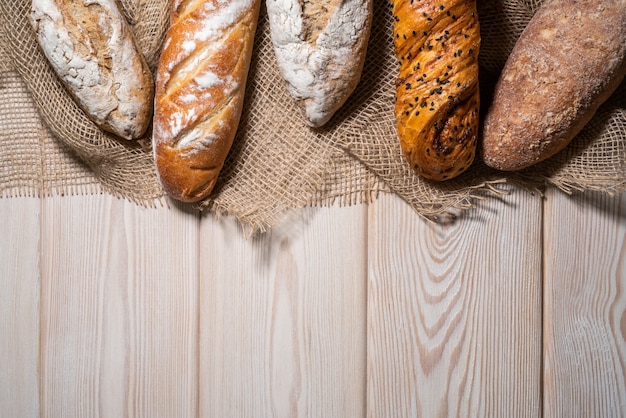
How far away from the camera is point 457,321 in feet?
3.48

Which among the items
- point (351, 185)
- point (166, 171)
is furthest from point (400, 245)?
point (166, 171)

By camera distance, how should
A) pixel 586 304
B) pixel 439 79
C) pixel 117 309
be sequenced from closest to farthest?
1. pixel 439 79
2. pixel 586 304
3. pixel 117 309

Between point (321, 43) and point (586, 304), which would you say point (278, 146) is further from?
point (586, 304)

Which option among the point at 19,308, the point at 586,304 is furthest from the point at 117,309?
the point at 586,304

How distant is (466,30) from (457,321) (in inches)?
17.5

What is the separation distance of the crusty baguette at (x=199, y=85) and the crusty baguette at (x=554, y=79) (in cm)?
37

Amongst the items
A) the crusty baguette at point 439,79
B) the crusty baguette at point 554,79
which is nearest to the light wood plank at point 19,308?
the crusty baguette at point 439,79

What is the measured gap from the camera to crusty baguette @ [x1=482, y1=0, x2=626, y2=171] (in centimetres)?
89

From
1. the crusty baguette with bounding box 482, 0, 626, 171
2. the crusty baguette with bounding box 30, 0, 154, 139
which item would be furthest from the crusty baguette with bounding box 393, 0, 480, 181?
the crusty baguette with bounding box 30, 0, 154, 139

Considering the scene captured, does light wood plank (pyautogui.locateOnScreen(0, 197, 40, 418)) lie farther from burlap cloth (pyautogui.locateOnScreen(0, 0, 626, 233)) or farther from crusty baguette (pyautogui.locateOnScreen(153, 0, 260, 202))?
crusty baguette (pyautogui.locateOnScreen(153, 0, 260, 202))

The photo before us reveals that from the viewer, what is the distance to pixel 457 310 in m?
1.06

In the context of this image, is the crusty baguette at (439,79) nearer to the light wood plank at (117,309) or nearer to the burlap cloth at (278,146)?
the burlap cloth at (278,146)

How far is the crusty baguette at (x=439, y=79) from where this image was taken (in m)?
0.90

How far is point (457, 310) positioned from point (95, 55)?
67 cm
